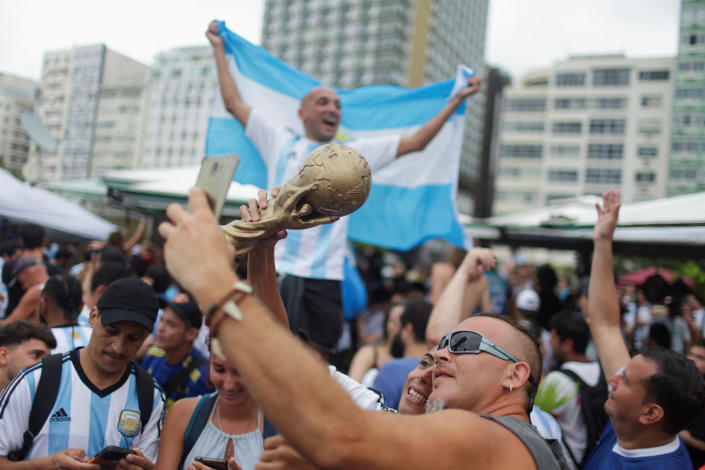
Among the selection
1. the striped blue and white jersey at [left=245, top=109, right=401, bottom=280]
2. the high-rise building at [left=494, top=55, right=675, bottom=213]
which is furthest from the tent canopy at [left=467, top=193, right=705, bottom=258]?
the high-rise building at [left=494, top=55, right=675, bottom=213]

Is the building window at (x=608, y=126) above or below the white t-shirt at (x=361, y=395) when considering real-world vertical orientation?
above

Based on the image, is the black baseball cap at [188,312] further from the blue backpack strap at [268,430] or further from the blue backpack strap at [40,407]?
the blue backpack strap at [268,430]

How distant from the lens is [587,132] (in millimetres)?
66938

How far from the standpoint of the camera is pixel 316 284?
10.8 feet

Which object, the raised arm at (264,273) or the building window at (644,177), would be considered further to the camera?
the building window at (644,177)

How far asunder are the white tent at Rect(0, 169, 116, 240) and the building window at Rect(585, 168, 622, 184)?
215 ft

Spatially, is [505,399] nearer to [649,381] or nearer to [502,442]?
[502,442]

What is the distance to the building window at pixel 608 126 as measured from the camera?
66.0 metres

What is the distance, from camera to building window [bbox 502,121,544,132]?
70188mm

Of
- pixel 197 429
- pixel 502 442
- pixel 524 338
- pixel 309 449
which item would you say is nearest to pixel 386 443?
pixel 309 449

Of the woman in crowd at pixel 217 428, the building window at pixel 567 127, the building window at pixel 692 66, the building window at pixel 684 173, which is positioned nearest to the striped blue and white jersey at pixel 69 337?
the woman in crowd at pixel 217 428

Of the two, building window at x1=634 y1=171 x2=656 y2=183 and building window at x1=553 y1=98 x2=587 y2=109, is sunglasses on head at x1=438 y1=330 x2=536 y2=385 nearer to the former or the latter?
building window at x1=634 y1=171 x2=656 y2=183

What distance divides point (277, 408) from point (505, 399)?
93cm

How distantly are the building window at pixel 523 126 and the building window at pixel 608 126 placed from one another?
6.40 metres
